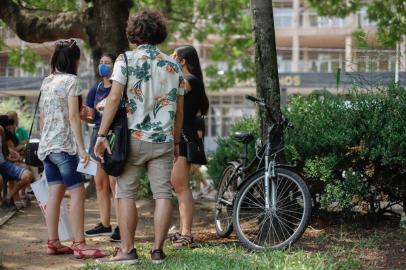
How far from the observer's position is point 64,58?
5.66 m

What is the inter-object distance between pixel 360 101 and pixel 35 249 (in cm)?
366

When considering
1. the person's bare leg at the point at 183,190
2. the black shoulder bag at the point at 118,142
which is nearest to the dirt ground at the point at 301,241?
the person's bare leg at the point at 183,190

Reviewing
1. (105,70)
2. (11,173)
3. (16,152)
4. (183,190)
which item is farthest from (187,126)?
(16,152)

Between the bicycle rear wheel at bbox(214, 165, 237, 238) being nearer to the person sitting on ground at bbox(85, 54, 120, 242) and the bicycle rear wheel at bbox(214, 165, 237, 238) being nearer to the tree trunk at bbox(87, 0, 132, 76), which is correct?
the person sitting on ground at bbox(85, 54, 120, 242)

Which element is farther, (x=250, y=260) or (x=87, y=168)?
(x=87, y=168)

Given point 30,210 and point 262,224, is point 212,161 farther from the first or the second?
point 262,224

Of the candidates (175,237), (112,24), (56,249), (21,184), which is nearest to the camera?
(56,249)

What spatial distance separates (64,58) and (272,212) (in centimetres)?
232

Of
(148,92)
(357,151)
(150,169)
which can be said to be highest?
(148,92)

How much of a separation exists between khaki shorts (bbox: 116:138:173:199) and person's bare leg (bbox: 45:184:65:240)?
883 mm

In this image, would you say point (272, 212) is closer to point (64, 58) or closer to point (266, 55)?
point (266, 55)

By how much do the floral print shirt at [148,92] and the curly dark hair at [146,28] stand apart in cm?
7

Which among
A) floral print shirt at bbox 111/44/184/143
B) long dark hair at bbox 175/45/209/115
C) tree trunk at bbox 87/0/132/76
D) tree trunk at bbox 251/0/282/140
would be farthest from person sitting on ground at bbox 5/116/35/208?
floral print shirt at bbox 111/44/184/143

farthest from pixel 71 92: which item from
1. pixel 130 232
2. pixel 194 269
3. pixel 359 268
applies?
pixel 359 268
